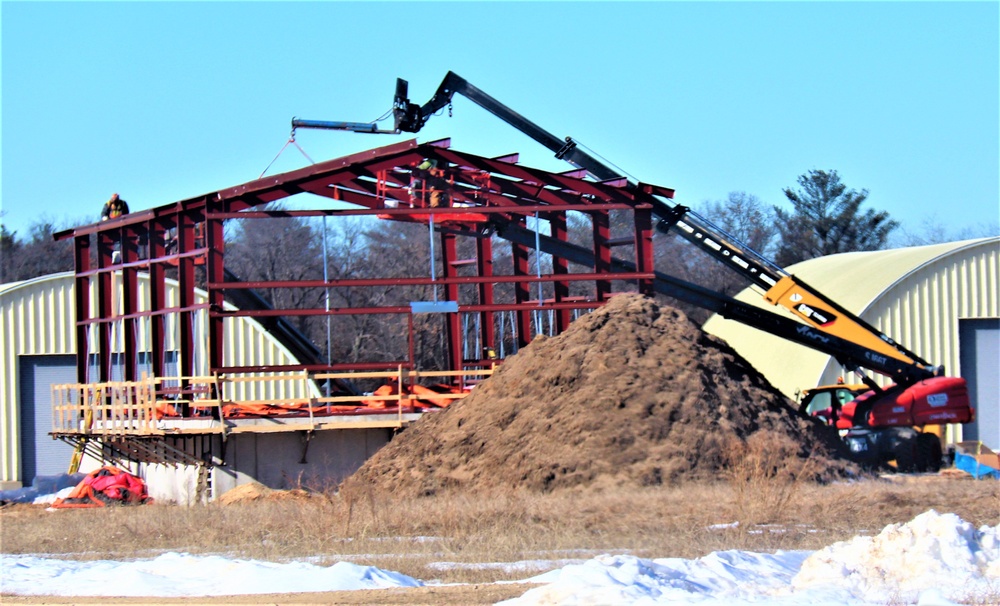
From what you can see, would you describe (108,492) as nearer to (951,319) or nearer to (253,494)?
(253,494)

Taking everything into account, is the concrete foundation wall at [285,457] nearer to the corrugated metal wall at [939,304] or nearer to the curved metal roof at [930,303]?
the curved metal roof at [930,303]

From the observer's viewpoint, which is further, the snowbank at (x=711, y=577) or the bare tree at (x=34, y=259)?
the bare tree at (x=34, y=259)

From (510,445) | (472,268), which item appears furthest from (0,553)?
(472,268)

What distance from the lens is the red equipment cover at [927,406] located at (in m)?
25.5

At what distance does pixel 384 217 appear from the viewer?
26438 mm

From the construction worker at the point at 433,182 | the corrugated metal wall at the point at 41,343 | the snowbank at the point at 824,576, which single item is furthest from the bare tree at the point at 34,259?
the snowbank at the point at 824,576

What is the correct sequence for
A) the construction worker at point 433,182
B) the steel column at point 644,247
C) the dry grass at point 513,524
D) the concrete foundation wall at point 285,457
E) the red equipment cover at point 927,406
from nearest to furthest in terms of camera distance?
the dry grass at point 513,524, the concrete foundation wall at point 285,457, the red equipment cover at point 927,406, the construction worker at point 433,182, the steel column at point 644,247

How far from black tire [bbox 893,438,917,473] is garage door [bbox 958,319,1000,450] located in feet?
31.9

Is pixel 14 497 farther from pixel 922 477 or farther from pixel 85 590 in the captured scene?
pixel 922 477

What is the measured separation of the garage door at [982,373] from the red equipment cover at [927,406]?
29.0ft

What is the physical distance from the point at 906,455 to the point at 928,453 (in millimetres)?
458

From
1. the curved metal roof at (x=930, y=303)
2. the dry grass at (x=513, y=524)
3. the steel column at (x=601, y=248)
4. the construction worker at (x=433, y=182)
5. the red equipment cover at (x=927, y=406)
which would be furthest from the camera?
the curved metal roof at (x=930, y=303)

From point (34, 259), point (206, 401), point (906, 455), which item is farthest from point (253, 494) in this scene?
point (34, 259)

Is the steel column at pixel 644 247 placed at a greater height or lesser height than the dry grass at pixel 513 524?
greater
